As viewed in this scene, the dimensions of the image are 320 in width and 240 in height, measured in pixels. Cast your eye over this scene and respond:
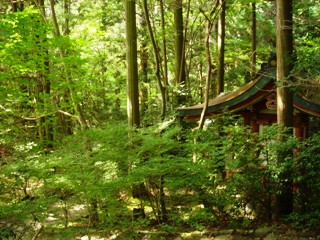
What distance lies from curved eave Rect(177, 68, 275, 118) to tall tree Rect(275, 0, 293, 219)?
58.7 inches

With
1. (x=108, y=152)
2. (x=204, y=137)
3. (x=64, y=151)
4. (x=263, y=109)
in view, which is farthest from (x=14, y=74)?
(x=263, y=109)

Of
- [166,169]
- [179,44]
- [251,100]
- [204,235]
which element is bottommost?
[204,235]

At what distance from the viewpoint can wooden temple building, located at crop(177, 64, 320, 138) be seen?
26.5 ft

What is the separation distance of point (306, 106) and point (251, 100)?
4.88 ft

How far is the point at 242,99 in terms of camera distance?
9.07 metres

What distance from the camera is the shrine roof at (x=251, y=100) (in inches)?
314

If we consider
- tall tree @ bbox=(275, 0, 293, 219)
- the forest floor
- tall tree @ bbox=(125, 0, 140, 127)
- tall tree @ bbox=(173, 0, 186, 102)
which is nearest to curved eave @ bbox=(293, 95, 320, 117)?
tall tree @ bbox=(275, 0, 293, 219)

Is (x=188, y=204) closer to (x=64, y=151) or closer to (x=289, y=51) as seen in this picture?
(x=64, y=151)

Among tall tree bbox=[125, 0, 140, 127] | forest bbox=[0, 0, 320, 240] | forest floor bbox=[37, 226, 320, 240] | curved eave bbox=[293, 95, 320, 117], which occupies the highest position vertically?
tall tree bbox=[125, 0, 140, 127]

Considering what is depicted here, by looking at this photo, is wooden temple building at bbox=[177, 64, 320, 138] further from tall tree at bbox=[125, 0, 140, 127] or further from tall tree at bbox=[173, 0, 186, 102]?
tall tree at bbox=[173, 0, 186, 102]

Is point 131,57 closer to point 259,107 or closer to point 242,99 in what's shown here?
point 242,99

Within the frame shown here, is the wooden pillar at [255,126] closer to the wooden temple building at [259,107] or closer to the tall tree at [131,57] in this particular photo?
the wooden temple building at [259,107]

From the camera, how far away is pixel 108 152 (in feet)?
21.0

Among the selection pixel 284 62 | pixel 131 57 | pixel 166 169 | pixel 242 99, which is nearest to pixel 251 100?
pixel 242 99
